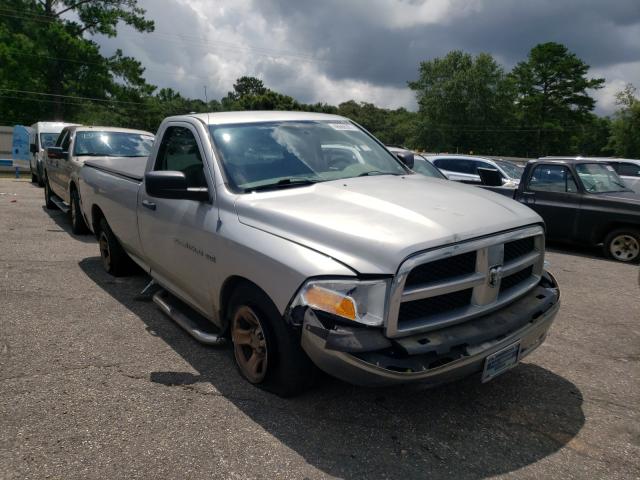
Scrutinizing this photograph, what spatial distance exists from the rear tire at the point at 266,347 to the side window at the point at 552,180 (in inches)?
300

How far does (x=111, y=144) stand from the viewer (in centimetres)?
934

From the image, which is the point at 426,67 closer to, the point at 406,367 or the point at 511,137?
the point at 511,137

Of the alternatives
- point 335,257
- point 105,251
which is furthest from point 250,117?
point 105,251

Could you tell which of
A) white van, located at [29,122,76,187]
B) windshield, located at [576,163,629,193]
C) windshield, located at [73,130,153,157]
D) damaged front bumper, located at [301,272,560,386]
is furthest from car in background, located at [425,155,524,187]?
Answer: white van, located at [29,122,76,187]

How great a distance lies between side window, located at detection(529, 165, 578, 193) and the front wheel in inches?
39.6

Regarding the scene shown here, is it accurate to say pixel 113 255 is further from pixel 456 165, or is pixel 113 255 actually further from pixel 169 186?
pixel 456 165

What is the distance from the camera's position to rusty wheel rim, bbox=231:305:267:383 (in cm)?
330

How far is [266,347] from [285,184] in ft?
3.85

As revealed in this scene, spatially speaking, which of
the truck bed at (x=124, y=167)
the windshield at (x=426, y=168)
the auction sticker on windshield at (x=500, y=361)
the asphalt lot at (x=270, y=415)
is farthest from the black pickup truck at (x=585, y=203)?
the auction sticker on windshield at (x=500, y=361)

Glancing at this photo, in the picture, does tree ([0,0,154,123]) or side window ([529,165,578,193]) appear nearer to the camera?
side window ([529,165,578,193])

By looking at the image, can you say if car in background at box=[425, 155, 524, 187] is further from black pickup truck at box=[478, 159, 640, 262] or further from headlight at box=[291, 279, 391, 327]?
headlight at box=[291, 279, 391, 327]

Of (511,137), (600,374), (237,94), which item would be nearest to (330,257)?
(600,374)

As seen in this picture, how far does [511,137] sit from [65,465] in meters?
77.8

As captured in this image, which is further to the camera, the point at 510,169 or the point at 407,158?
the point at 510,169
